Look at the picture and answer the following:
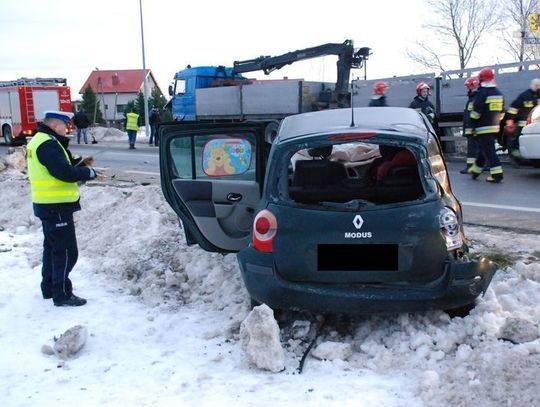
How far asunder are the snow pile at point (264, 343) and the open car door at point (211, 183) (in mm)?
1402

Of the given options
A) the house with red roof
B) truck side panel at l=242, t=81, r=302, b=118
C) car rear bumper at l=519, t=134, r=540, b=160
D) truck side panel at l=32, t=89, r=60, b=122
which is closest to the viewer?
car rear bumper at l=519, t=134, r=540, b=160

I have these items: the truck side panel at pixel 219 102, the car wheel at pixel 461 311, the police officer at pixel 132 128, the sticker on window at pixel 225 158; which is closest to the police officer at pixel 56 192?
the sticker on window at pixel 225 158

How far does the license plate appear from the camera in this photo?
3865mm

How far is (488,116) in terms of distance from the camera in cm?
1041

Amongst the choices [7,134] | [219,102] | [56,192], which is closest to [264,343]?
[56,192]

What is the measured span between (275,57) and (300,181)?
57.3 ft

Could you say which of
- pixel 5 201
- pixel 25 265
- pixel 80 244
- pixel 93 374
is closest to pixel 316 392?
pixel 93 374

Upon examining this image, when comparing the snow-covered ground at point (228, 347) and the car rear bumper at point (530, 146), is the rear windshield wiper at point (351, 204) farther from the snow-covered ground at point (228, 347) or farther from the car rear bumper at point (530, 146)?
the car rear bumper at point (530, 146)

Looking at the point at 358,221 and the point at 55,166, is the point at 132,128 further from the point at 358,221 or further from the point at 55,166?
the point at 358,221

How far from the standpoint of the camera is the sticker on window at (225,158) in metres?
5.23

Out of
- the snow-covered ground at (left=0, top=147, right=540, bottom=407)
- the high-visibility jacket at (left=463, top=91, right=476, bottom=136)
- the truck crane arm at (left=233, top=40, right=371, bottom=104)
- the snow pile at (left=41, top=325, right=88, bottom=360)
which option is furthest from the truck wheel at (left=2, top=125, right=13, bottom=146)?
the snow pile at (left=41, top=325, right=88, bottom=360)

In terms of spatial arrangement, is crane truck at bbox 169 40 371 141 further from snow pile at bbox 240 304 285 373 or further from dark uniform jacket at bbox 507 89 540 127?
snow pile at bbox 240 304 285 373

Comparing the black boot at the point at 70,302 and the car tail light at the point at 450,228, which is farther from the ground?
the car tail light at the point at 450,228

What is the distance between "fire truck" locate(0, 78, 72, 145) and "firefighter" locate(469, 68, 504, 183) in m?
21.5
